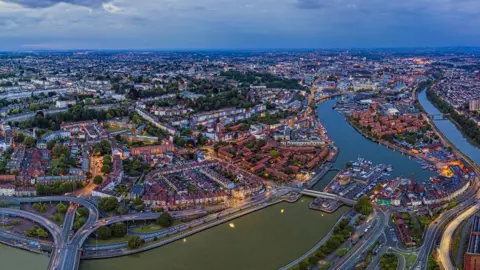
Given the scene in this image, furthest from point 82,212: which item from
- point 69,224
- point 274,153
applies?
point 274,153

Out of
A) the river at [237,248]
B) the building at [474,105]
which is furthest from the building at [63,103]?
the building at [474,105]

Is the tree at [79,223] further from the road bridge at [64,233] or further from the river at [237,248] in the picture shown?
the river at [237,248]

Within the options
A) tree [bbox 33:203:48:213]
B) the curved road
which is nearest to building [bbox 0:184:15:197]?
tree [bbox 33:203:48:213]

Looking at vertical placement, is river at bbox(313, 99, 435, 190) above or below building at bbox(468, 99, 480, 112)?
below

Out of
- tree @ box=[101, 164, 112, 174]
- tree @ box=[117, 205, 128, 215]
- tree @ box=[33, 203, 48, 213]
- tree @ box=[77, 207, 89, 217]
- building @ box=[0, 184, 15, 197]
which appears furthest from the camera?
tree @ box=[101, 164, 112, 174]

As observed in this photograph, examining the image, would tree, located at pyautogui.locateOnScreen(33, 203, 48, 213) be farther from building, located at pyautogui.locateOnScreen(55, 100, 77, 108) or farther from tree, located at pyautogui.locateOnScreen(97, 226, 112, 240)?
building, located at pyautogui.locateOnScreen(55, 100, 77, 108)

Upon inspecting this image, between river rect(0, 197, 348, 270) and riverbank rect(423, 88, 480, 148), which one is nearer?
river rect(0, 197, 348, 270)

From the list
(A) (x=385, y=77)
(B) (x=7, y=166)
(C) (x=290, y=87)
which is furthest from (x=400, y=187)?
(A) (x=385, y=77)
